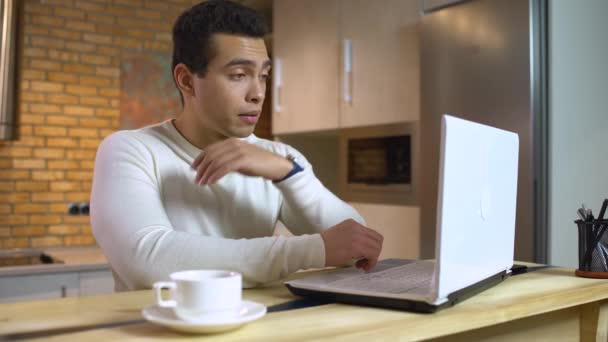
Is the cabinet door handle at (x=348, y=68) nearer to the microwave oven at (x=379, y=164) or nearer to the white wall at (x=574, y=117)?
the microwave oven at (x=379, y=164)

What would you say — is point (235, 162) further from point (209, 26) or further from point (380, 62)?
point (380, 62)

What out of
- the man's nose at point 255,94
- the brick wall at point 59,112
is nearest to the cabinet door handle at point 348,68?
the brick wall at point 59,112

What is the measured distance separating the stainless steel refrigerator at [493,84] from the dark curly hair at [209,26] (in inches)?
45.5

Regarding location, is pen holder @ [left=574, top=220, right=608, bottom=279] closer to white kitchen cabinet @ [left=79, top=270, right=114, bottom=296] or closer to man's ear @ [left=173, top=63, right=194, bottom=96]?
man's ear @ [left=173, top=63, right=194, bottom=96]

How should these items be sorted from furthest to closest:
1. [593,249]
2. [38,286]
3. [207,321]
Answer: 1. [38,286]
2. [593,249]
3. [207,321]

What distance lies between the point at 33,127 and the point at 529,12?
2.78 meters

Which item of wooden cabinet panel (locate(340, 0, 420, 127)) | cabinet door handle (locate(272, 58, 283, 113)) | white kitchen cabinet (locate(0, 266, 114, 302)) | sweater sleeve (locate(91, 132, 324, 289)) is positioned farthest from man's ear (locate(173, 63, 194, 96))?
cabinet door handle (locate(272, 58, 283, 113))

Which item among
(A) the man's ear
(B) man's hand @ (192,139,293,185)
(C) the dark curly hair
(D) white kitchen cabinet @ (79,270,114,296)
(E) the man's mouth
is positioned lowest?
(D) white kitchen cabinet @ (79,270,114,296)

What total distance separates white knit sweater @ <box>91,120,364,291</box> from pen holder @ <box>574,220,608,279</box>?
57cm

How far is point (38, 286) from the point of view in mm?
2924

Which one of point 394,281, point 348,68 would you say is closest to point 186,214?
point 394,281

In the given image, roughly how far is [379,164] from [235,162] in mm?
1931

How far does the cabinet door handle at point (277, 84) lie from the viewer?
12.8 feet

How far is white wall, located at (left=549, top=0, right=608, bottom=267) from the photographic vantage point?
2227mm
